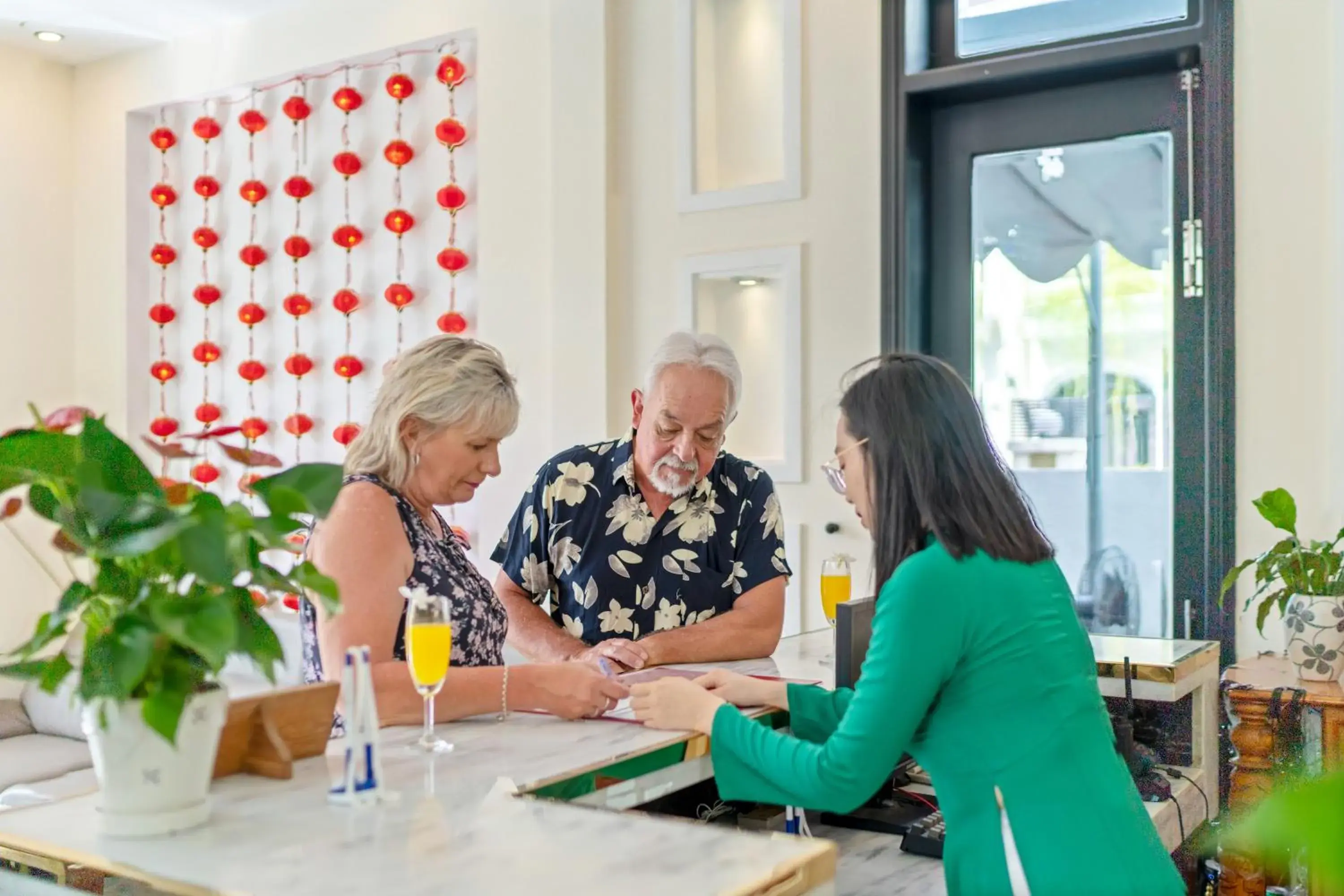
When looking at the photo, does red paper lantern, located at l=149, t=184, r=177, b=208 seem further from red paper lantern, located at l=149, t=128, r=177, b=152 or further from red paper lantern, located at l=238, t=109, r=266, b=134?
red paper lantern, located at l=238, t=109, r=266, b=134

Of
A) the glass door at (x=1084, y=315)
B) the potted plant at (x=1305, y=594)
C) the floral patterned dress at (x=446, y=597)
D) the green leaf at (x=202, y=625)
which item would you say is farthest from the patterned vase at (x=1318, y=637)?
the green leaf at (x=202, y=625)

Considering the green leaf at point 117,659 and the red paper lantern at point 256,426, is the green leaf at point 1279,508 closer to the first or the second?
the green leaf at point 117,659

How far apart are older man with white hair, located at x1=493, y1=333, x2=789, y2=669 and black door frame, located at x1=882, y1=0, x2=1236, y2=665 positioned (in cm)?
122

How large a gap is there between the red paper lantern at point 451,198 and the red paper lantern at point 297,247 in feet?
2.60

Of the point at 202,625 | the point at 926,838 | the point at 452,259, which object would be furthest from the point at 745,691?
the point at 452,259

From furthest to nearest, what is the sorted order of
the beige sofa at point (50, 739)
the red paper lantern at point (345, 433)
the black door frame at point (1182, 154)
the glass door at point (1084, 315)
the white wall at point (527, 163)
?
1. the red paper lantern at point (345, 433)
2. the white wall at point (527, 163)
3. the beige sofa at point (50, 739)
4. the glass door at point (1084, 315)
5. the black door frame at point (1182, 154)

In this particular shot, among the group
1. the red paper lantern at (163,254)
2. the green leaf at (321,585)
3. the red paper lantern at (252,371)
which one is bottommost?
the green leaf at (321,585)

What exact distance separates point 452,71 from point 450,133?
23 centimetres

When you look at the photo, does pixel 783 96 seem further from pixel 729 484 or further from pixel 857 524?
pixel 729 484

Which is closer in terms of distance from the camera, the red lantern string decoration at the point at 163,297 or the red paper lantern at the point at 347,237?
the red paper lantern at the point at 347,237

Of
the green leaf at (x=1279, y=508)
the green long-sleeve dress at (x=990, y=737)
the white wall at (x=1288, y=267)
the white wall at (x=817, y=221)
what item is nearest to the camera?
the green long-sleeve dress at (x=990, y=737)

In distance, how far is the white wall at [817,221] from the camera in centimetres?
390

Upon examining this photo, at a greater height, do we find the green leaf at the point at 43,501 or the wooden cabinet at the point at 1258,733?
the green leaf at the point at 43,501

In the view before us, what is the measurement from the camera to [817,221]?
399 cm
